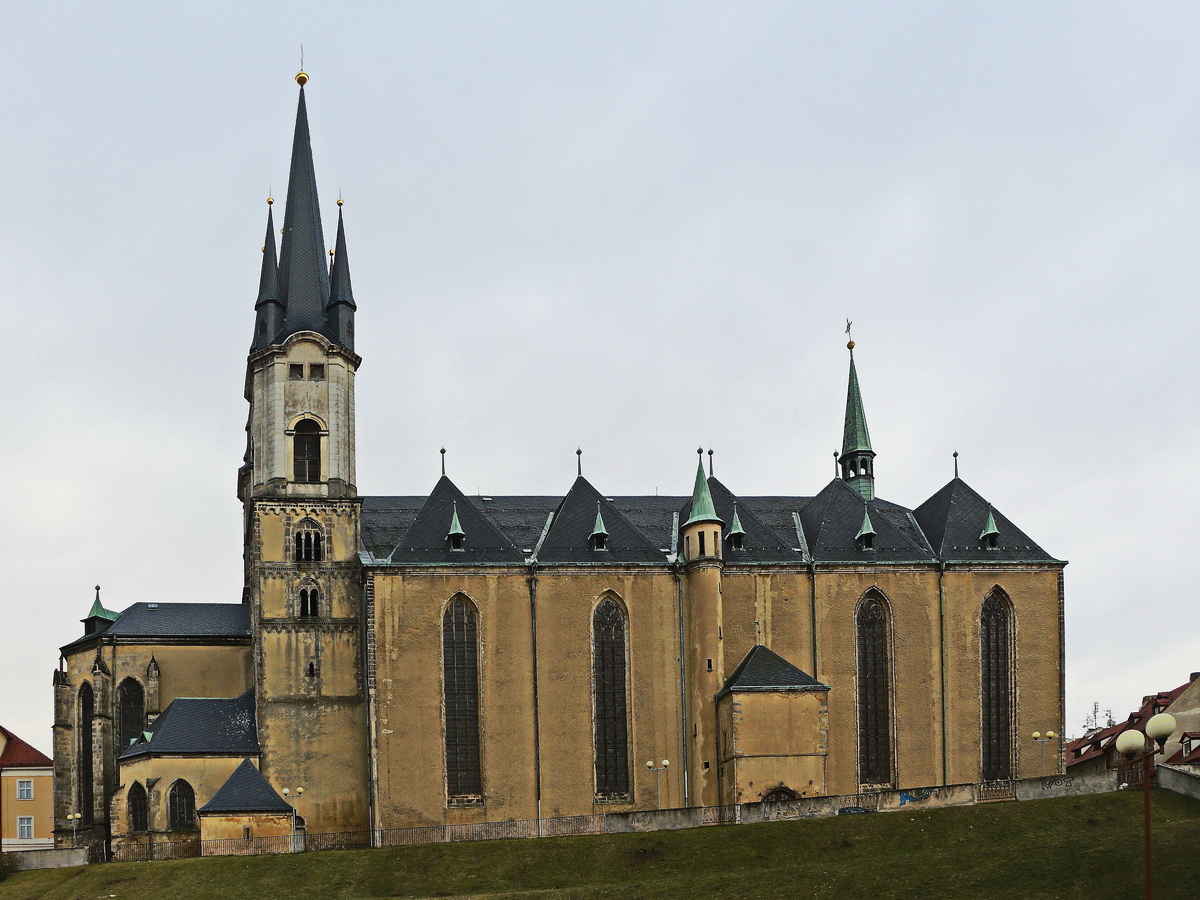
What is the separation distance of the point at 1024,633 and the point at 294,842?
34848mm

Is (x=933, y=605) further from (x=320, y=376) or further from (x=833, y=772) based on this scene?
(x=320, y=376)

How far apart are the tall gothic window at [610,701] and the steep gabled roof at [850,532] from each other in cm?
1015

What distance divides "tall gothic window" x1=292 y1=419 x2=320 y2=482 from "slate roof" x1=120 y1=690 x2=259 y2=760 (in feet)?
34.0

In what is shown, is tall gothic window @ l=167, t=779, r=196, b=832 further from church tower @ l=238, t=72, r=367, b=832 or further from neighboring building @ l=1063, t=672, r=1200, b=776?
neighboring building @ l=1063, t=672, r=1200, b=776

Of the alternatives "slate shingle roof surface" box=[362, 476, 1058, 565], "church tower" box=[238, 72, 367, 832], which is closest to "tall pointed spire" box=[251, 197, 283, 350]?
"church tower" box=[238, 72, 367, 832]

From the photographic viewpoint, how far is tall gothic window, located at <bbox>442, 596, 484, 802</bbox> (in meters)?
68.4

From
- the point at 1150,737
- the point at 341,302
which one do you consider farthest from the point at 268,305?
the point at 1150,737

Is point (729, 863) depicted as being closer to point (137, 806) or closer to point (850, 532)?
point (850, 532)

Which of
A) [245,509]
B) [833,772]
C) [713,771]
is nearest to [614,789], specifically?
[713,771]

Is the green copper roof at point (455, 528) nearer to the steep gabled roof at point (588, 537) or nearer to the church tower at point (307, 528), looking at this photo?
the steep gabled roof at point (588, 537)

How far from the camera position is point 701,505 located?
234ft

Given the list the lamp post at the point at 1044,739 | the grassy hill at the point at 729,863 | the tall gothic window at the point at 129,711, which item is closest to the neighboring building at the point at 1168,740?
the lamp post at the point at 1044,739

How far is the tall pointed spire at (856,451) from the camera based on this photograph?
84.9 metres

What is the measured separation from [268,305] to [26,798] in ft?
116
